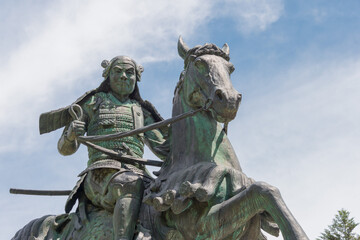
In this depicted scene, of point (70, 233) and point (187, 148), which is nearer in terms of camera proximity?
point (187, 148)

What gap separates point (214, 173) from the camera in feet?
18.5

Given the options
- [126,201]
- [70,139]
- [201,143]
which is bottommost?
[126,201]

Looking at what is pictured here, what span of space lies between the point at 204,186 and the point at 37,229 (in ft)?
8.37

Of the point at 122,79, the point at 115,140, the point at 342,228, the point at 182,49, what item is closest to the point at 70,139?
the point at 115,140

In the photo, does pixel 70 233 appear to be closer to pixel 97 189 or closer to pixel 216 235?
pixel 97 189

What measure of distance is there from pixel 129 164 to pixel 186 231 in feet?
4.38

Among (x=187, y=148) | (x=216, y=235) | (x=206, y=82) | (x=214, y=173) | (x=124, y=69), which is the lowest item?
(x=216, y=235)

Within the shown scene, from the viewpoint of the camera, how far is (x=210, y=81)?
19.5 feet

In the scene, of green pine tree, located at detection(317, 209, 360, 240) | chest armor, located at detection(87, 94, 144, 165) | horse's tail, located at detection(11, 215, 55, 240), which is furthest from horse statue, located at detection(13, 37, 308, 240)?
green pine tree, located at detection(317, 209, 360, 240)

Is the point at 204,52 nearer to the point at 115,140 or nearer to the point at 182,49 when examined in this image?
the point at 182,49

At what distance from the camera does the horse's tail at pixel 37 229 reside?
6988 mm

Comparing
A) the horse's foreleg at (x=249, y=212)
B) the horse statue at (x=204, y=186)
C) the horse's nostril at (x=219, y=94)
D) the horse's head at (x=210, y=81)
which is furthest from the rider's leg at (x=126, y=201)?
the horse's nostril at (x=219, y=94)

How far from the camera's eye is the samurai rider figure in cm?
618

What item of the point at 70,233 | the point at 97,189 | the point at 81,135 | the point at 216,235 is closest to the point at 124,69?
the point at 81,135
